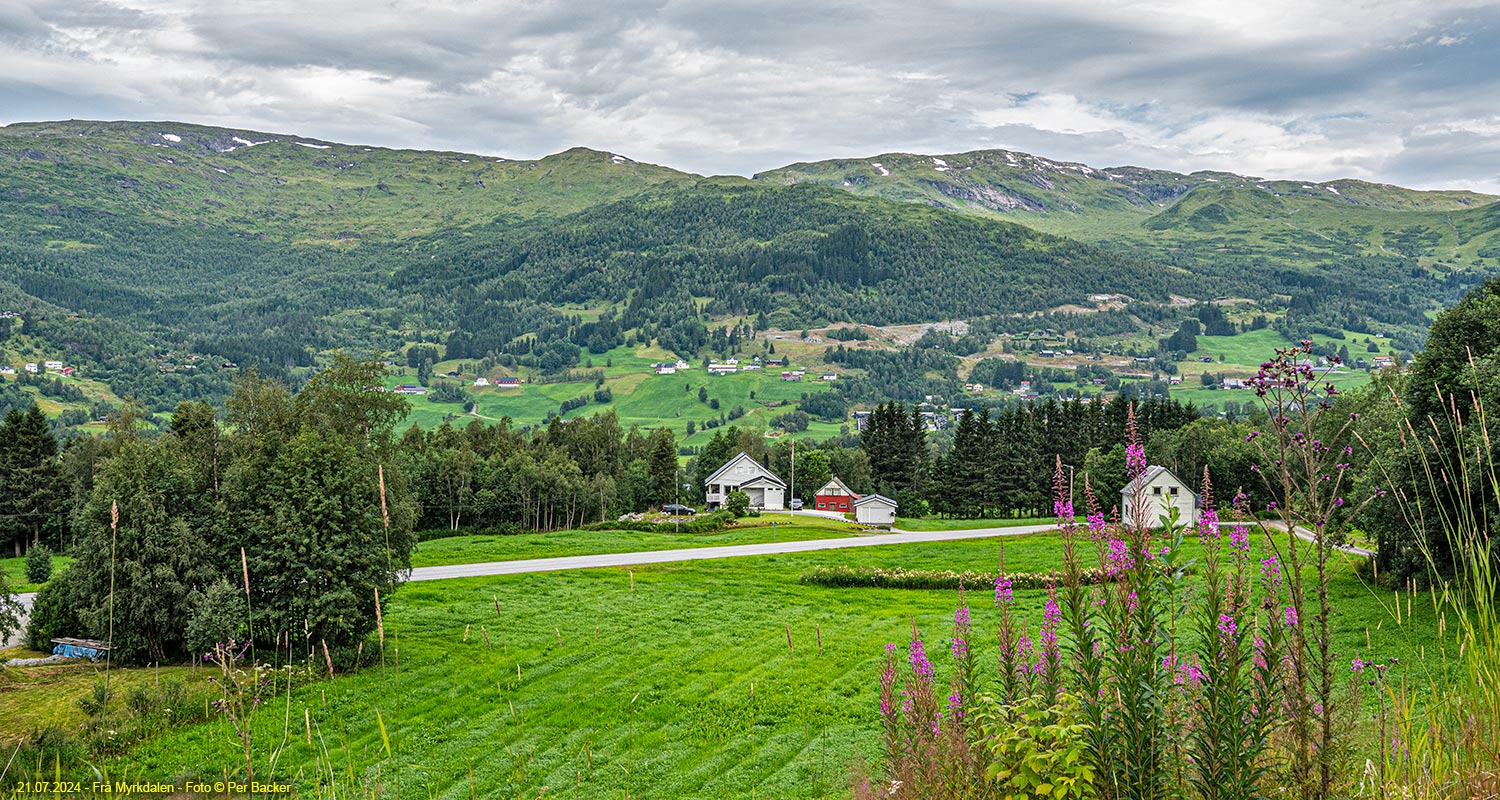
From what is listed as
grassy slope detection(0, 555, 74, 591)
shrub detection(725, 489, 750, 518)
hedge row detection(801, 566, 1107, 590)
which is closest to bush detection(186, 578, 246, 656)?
hedge row detection(801, 566, 1107, 590)

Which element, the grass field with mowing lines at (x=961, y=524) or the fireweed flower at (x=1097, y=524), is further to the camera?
the grass field with mowing lines at (x=961, y=524)

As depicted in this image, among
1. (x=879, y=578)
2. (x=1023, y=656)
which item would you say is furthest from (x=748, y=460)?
(x=1023, y=656)

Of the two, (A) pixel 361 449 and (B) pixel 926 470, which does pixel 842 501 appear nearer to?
(B) pixel 926 470

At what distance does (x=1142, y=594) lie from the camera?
181 inches

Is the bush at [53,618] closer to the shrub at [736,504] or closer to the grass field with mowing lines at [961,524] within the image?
the shrub at [736,504]

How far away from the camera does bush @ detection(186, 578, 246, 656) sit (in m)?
22.8

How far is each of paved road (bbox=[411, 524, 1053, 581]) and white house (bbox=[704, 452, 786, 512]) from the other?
26.0 meters

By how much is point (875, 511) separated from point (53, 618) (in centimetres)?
5663

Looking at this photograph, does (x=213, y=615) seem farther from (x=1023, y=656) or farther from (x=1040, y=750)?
(x=1040, y=750)

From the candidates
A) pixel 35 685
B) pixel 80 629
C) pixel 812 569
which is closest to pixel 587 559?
pixel 812 569

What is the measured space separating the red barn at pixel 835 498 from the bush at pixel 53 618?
228ft

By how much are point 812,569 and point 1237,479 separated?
137ft

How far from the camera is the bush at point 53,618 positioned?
26.6 meters

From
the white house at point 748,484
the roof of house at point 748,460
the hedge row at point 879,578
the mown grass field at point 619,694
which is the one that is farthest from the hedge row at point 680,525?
the mown grass field at point 619,694
